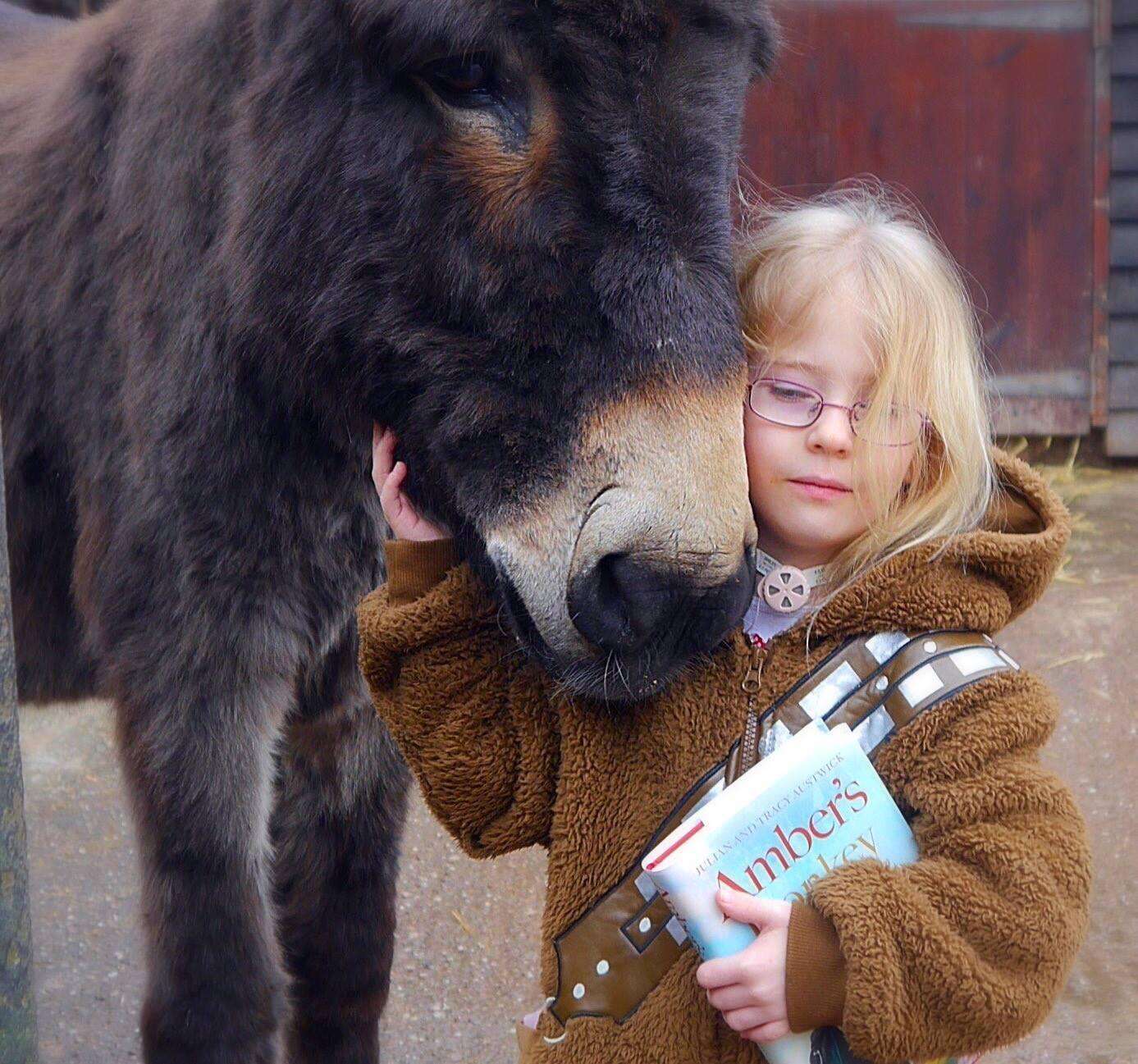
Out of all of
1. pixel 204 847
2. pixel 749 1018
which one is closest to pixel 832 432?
pixel 749 1018

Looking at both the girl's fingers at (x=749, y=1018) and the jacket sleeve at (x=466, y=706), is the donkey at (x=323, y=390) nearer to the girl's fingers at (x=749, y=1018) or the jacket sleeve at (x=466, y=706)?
the jacket sleeve at (x=466, y=706)

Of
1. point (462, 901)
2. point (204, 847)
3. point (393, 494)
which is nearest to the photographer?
point (393, 494)

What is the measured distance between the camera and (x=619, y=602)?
47.0 inches

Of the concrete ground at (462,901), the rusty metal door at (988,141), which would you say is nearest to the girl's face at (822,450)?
the concrete ground at (462,901)

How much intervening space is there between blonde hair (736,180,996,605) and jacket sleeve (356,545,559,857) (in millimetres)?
314

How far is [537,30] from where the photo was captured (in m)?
1.26

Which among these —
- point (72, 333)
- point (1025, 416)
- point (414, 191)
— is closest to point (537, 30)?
point (414, 191)

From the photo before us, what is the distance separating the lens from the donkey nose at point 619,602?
1.17 m

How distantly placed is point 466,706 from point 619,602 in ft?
0.70

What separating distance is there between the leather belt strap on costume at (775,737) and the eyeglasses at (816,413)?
18 centimetres

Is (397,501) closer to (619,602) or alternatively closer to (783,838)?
(619,602)

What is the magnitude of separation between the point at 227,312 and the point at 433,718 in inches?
23.6

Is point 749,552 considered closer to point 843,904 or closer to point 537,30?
point 843,904

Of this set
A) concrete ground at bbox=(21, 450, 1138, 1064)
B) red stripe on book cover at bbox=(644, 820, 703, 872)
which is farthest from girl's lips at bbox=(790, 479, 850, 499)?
concrete ground at bbox=(21, 450, 1138, 1064)
